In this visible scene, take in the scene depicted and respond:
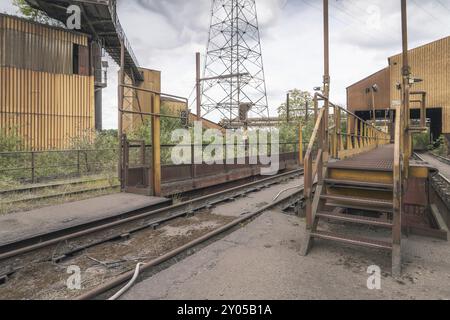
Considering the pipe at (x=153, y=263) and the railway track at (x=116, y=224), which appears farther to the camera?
the railway track at (x=116, y=224)

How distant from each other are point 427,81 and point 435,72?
0.88 meters

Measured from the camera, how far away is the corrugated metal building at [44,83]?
16.1 meters

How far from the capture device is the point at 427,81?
84.8 ft

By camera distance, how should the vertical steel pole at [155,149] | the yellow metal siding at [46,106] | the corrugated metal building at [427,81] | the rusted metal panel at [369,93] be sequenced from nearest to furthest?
1. the vertical steel pole at [155,149]
2. the yellow metal siding at [46,106]
3. the corrugated metal building at [427,81]
4. the rusted metal panel at [369,93]

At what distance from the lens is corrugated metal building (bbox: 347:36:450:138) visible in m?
24.9

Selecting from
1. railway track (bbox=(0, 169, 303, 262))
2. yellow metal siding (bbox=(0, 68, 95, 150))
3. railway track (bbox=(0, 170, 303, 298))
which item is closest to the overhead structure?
yellow metal siding (bbox=(0, 68, 95, 150))

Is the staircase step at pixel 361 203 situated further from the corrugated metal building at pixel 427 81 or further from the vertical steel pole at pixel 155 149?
the corrugated metal building at pixel 427 81

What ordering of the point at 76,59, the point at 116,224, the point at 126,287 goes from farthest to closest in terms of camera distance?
the point at 76,59 → the point at 116,224 → the point at 126,287

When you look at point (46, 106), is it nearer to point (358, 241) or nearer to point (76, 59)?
point (76, 59)

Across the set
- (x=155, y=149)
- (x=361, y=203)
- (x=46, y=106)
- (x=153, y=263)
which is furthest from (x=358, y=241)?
(x=46, y=106)

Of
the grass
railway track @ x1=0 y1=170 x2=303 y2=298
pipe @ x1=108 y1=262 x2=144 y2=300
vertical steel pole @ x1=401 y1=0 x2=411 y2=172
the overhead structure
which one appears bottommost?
pipe @ x1=108 y1=262 x2=144 y2=300

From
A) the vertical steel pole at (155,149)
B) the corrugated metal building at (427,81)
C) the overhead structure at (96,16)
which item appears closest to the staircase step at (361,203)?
the vertical steel pole at (155,149)

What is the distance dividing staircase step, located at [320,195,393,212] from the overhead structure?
53.2 feet

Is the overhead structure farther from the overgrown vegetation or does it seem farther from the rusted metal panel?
the rusted metal panel
